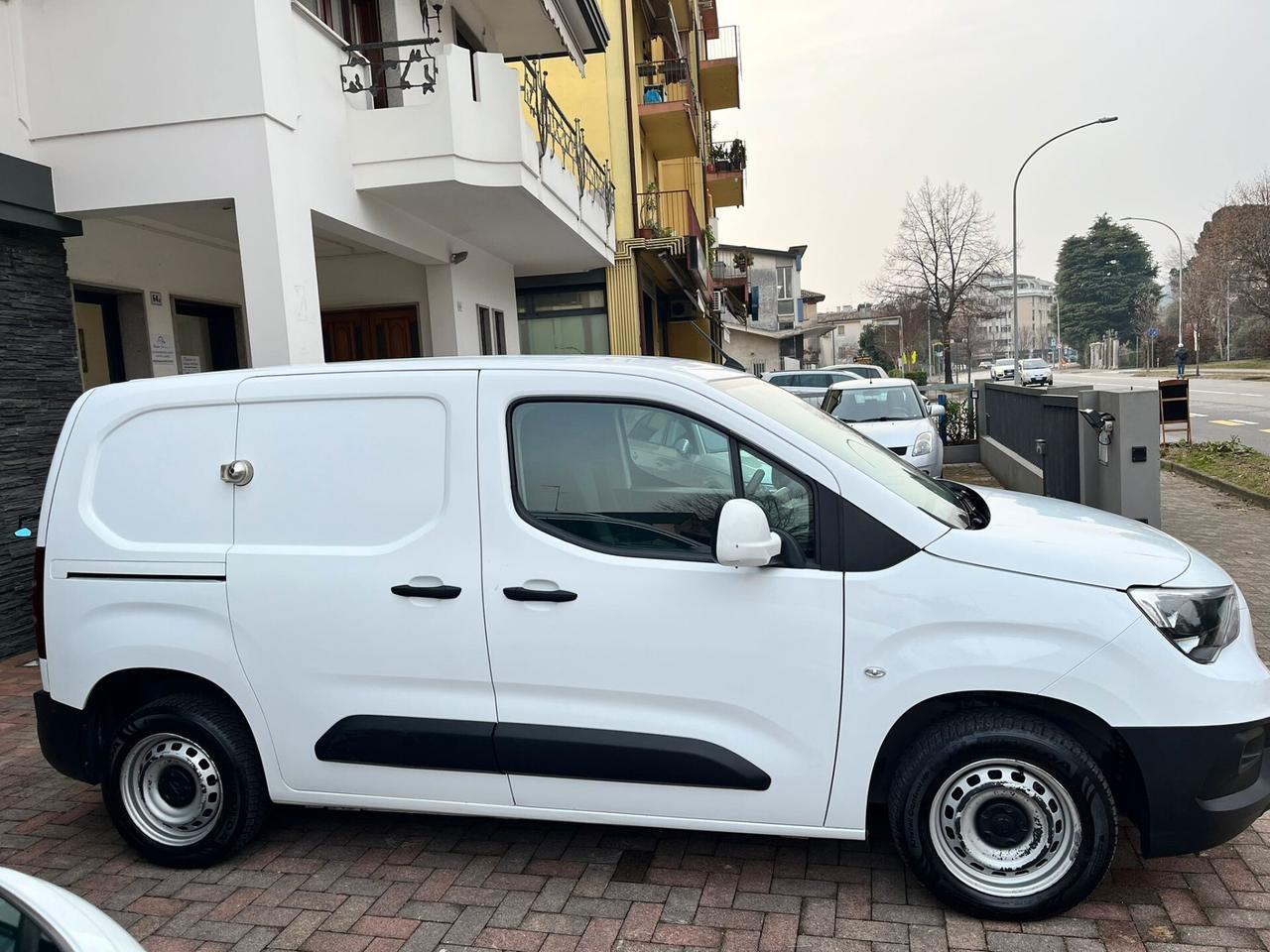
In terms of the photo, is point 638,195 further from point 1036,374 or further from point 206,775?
point 1036,374

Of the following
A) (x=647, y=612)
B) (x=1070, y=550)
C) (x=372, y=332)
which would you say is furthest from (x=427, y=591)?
(x=372, y=332)

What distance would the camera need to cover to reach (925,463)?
12.7m

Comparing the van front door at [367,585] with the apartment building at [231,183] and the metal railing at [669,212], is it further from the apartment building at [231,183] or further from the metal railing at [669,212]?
the metal railing at [669,212]

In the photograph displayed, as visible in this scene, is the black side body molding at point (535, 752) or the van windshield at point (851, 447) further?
the van windshield at point (851, 447)

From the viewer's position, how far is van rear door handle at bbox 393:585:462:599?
3406mm

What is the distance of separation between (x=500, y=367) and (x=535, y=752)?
140 cm

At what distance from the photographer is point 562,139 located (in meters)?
12.2

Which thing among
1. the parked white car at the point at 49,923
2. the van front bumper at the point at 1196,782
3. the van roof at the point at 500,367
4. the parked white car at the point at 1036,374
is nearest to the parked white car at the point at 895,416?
the van roof at the point at 500,367

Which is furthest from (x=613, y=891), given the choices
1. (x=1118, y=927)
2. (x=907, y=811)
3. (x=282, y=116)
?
(x=282, y=116)

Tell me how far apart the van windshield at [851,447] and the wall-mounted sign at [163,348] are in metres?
7.53

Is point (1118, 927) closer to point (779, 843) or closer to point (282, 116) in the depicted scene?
point (779, 843)

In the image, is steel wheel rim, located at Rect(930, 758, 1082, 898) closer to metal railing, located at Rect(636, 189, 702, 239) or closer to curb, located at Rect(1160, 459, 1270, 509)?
curb, located at Rect(1160, 459, 1270, 509)

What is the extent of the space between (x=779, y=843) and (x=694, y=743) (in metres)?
0.86

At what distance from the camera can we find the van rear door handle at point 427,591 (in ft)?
11.2
